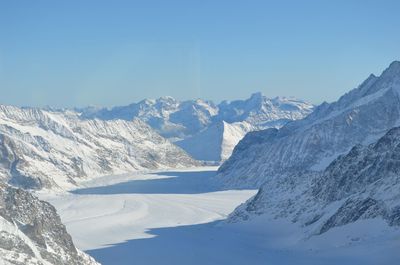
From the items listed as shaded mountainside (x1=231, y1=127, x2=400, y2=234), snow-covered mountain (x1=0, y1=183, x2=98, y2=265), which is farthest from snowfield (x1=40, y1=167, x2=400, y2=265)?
snow-covered mountain (x1=0, y1=183, x2=98, y2=265)

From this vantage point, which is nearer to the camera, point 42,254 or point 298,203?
point 42,254

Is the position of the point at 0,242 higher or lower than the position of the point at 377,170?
lower

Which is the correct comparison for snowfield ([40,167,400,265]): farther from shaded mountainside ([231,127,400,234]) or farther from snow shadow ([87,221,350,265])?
shaded mountainside ([231,127,400,234])

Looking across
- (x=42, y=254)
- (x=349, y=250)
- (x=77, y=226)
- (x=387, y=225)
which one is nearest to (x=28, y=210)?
(x=42, y=254)

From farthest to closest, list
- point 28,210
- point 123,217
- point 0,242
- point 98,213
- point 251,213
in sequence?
1. point 98,213
2. point 123,217
3. point 251,213
4. point 28,210
5. point 0,242

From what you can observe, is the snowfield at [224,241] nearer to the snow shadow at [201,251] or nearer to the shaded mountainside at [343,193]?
the snow shadow at [201,251]

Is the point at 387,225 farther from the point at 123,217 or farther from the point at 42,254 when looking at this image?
the point at 123,217
